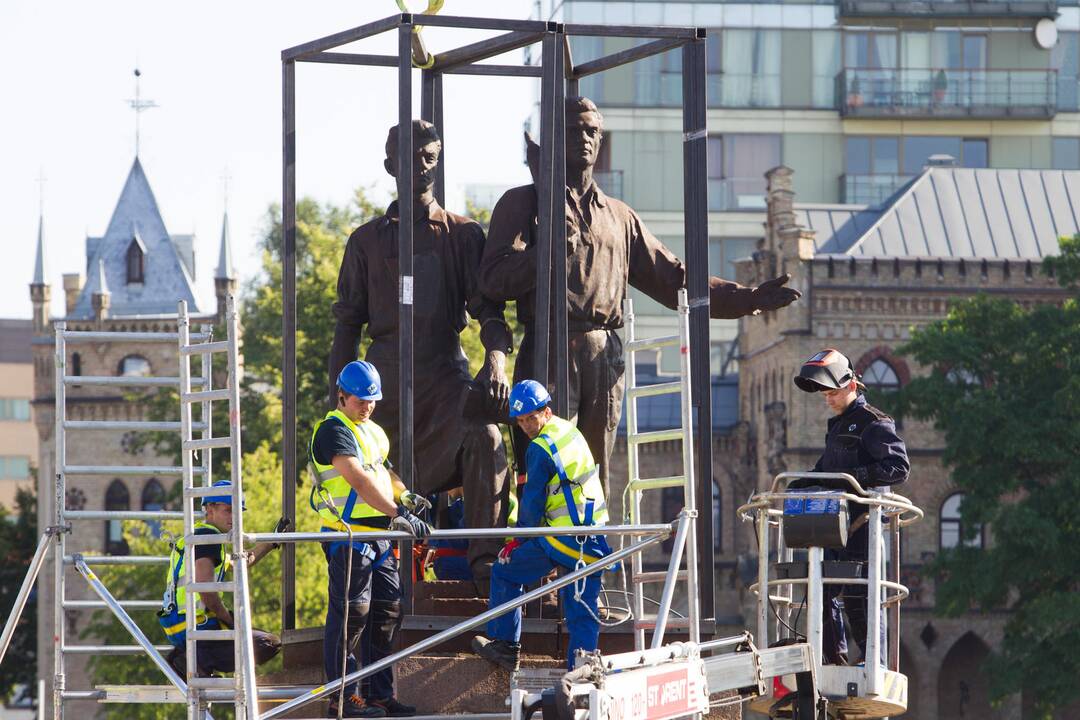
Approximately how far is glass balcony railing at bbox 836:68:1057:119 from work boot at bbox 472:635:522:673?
65.7 metres

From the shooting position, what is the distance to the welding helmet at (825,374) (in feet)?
41.3

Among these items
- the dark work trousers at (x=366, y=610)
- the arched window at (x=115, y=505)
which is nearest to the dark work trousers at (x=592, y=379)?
the dark work trousers at (x=366, y=610)

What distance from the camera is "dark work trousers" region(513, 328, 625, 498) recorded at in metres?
13.7

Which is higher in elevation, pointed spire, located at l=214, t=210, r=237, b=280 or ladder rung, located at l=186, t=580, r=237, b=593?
pointed spire, located at l=214, t=210, r=237, b=280

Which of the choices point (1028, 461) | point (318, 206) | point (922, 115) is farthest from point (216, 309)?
point (1028, 461)

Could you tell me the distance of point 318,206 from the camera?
70.8 m

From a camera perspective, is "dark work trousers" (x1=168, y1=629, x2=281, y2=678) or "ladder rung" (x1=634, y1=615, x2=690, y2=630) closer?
"ladder rung" (x1=634, y1=615, x2=690, y2=630)

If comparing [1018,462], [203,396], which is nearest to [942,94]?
[1018,462]

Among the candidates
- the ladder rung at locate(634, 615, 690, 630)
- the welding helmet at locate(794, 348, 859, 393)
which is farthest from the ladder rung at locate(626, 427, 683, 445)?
the ladder rung at locate(634, 615, 690, 630)

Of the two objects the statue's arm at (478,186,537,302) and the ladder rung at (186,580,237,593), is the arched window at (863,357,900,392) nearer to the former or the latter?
the statue's arm at (478,186,537,302)

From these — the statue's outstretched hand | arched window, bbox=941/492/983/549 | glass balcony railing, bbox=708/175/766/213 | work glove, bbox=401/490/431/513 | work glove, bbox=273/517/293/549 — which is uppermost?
glass balcony railing, bbox=708/175/766/213

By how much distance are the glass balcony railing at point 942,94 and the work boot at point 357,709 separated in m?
66.3

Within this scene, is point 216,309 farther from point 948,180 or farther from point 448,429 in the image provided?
point 448,429

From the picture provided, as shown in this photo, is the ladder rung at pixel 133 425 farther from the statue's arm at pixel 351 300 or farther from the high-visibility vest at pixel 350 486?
the statue's arm at pixel 351 300
